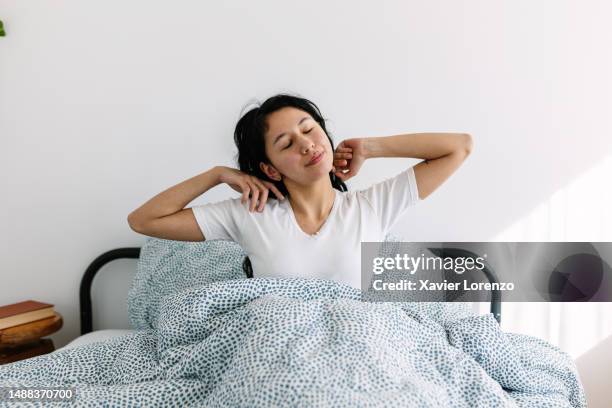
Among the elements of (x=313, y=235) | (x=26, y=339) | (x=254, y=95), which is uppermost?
(x=254, y=95)

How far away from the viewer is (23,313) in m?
1.83

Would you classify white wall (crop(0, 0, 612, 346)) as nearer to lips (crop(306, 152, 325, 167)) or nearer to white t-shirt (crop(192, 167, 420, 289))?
white t-shirt (crop(192, 167, 420, 289))

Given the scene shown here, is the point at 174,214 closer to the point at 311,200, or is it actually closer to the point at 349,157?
the point at 311,200

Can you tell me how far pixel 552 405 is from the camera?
104 centimetres

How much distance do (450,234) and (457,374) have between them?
3.05 feet

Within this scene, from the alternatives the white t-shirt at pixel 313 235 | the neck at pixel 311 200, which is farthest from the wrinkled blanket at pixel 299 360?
the neck at pixel 311 200

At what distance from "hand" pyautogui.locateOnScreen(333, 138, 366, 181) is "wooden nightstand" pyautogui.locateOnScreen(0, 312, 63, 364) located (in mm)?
1161

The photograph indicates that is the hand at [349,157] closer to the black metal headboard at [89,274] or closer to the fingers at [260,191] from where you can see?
the fingers at [260,191]

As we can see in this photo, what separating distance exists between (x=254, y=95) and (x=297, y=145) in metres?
0.65

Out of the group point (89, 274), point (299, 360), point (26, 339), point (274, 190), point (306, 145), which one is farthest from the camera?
point (89, 274)

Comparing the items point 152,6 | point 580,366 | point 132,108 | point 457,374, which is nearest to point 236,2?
point 152,6

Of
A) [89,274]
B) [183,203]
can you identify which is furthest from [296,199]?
[89,274]

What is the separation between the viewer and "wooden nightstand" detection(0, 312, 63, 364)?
178 cm

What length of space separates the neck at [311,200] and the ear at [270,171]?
0.11 feet
